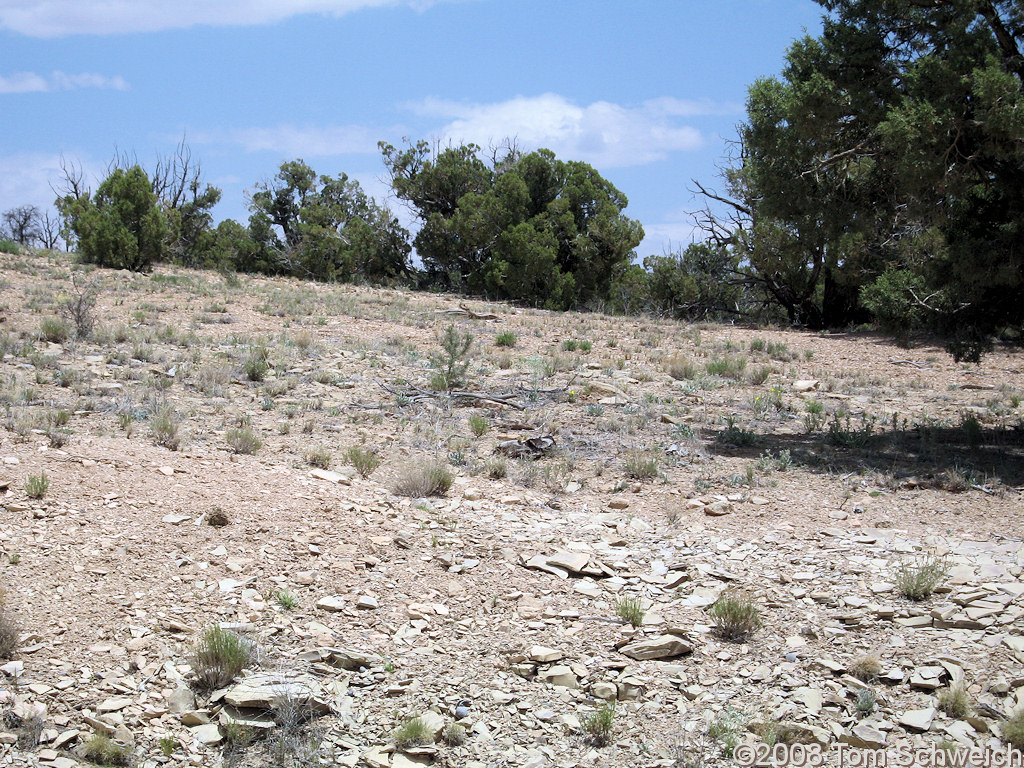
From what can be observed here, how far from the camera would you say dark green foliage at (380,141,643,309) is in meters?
26.3

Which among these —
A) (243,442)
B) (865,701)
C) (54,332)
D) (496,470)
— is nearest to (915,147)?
(496,470)

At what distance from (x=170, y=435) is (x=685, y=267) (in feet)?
70.2

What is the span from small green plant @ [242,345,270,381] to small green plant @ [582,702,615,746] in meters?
8.12

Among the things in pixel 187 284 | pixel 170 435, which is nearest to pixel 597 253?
pixel 187 284

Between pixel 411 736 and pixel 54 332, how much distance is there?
1093 centimetres

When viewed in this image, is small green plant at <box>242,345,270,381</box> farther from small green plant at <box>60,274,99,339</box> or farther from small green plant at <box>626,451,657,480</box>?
small green plant at <box>626,451,657,480</box>

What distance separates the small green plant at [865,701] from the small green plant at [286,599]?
3424mm

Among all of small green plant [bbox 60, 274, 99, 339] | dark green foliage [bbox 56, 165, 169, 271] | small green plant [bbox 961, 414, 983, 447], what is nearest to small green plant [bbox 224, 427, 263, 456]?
small green plant [bbox 60, 274, 99, 339]

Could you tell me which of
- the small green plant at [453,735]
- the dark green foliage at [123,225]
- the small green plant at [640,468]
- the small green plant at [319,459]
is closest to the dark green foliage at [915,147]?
the small green plant at [640,468]

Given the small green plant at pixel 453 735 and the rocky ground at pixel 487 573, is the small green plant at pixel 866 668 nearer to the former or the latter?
the rocky ground at pixel 487 573

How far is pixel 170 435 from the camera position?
7.79 metres

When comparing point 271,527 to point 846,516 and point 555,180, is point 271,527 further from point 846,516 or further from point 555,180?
point 555,180

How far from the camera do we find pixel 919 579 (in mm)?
5570

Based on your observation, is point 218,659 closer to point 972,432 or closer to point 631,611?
point 631,611
